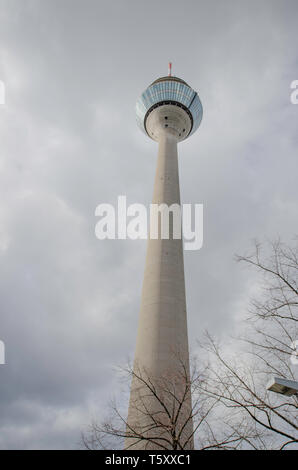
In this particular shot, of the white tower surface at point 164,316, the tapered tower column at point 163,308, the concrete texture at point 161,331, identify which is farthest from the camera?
the tapered tower column at point 163,308

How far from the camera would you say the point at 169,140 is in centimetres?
4606

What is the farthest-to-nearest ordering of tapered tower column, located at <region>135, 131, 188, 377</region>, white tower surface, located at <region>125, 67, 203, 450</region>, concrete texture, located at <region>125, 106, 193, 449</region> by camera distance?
tapered tower column, located at <region>135, 131, 188, 377</region>
concrete texture, located at <region>125, 106, 193, 449</region>
white tower surface, located at <region>125, 67, 203, 450</region>

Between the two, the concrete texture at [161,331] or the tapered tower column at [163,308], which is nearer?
the concrete texture at [161,331]

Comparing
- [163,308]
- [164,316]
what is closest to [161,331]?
[164,316]

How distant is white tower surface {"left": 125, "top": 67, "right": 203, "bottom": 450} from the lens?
22.8 meters

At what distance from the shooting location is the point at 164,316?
29359mm

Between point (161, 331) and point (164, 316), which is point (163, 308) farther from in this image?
point (161, 331)

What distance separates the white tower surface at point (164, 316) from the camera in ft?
74.9

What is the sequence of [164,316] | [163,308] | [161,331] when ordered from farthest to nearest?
[163,308]
[164,316]
[161,331]

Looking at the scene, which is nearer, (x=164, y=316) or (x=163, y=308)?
(x=164, y=316)

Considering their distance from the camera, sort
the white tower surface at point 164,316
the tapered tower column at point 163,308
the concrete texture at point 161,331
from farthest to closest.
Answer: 1. the tapered tower column at point 163,308
2. the concrete texture at point 161,331
3. the white tower surface at point 164,316

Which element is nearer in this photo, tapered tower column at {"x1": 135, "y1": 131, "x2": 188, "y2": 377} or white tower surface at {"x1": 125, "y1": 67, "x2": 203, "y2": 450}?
white tower surface at {"x1": 125, "y1": 67, "x2": 203, "y2": 450}
